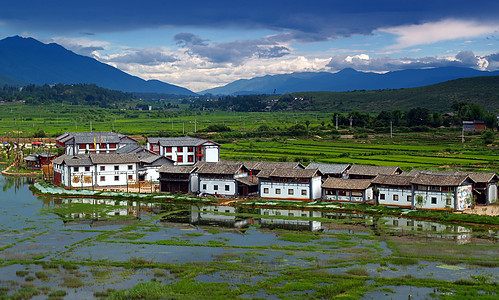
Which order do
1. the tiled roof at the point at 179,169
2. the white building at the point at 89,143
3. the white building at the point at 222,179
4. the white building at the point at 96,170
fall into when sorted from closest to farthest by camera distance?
1. the white building at the point at 222,179
2. the tiled roof at the point at 179,169
3. the white building at the point at 96,170
4. the white building at the point at 89,143

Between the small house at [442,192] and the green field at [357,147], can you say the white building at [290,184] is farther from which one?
the green field at [357,147]

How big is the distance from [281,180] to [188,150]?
25052mm

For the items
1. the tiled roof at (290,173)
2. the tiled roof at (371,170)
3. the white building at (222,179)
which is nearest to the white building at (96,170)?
the white building at (222,179)

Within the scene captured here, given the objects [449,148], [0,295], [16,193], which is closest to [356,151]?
[449,148]

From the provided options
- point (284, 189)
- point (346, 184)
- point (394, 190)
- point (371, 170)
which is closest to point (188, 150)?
point (284, 189)

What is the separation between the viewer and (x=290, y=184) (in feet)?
170

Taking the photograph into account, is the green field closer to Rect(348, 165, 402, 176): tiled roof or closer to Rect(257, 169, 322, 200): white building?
Rect(348, 165, 402, 176): tiled roof

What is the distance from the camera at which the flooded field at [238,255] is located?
85.8 feet

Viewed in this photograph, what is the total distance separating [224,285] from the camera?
87.8ft

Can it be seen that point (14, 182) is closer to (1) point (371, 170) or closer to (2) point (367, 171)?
(2) point (367, 171)

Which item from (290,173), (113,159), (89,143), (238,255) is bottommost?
(238,255)

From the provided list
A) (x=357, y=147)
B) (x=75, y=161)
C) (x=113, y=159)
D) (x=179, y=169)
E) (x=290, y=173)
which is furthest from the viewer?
(x=357, y=147)

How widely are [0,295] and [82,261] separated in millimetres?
6243

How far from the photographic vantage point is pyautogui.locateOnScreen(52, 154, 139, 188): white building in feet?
198
